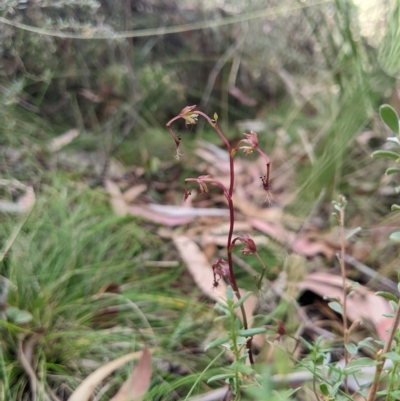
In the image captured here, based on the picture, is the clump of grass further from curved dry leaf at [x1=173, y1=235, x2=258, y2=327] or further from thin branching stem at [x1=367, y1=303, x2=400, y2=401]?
thin branching stem at [x1=367, y1=303, x2=400, y2=401]

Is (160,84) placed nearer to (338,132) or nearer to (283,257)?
(338,132)

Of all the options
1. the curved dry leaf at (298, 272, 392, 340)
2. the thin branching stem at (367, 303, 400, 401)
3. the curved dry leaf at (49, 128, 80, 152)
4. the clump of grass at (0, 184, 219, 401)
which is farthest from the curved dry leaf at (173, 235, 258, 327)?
the curved dry leaf at (49, 128, 80, 152)

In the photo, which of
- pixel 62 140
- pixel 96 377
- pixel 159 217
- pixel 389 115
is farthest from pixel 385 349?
pixel 62 140

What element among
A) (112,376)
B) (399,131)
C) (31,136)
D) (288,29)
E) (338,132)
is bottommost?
(112,376)

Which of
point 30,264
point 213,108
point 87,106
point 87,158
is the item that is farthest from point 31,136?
point 213,108

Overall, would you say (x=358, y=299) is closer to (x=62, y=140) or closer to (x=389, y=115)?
(x=389, y=115)

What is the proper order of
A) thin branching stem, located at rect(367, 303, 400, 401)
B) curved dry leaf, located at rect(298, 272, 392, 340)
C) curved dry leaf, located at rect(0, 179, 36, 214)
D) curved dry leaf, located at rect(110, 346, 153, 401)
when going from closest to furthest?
thin branching stem, located at rect(367, 303, 400, 401)
curved dry leaf, located at rect(110, 346, 153, 401)
curved dry leaf, located at rect(298, 272, 392, 340)
curved dry leaf, located at rect(0, 179, 36, 214)

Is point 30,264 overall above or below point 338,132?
below
